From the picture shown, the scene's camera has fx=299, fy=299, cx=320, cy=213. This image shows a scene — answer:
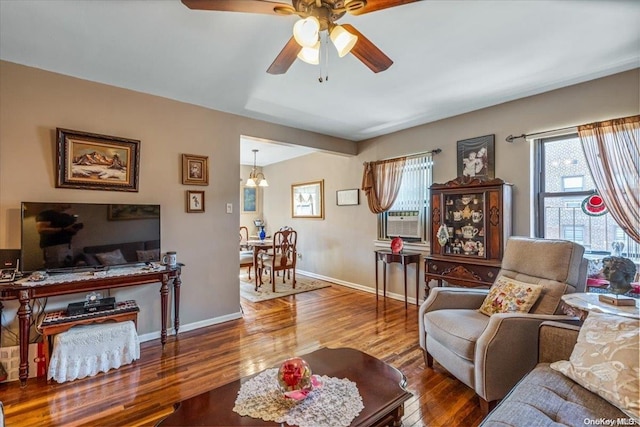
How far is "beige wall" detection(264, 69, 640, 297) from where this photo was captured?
2740 millimetres

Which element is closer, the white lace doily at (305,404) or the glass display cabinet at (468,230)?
the white lace doily at (305,404)

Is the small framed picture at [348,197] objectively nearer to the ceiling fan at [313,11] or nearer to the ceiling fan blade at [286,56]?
the ceiling fan blade at [286,56]

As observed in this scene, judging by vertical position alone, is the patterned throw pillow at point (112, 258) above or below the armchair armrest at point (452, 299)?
above

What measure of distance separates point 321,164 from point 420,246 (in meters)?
2.50

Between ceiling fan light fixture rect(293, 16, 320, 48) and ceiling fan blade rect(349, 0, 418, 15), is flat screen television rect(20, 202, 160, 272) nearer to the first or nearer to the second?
ceiling fan light fixture rect(293, 16, 320, 48)

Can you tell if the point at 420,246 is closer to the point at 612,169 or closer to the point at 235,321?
the point at 612,169

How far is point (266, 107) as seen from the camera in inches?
135

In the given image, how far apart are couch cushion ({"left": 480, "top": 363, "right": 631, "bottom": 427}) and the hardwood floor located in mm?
656

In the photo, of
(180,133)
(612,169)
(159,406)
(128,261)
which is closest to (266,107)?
(180,133)

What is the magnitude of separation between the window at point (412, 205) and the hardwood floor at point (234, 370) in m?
1.07

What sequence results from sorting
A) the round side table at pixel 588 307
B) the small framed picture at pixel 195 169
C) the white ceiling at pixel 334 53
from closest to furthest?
1. the round side table at pixel 588 307
2. the white ceiling at pixel 334 53
3. the small framed picture at pixel 195 169

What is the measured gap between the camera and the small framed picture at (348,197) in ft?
16.3

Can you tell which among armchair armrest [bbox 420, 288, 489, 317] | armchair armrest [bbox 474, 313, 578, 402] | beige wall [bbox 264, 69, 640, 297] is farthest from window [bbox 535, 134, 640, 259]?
armchair armrest [bbox 474, 313, 578, 402]

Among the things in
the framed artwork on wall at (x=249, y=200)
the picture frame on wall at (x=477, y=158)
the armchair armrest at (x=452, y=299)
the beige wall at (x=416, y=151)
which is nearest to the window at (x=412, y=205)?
the beige wall at (x=416, y=151)
